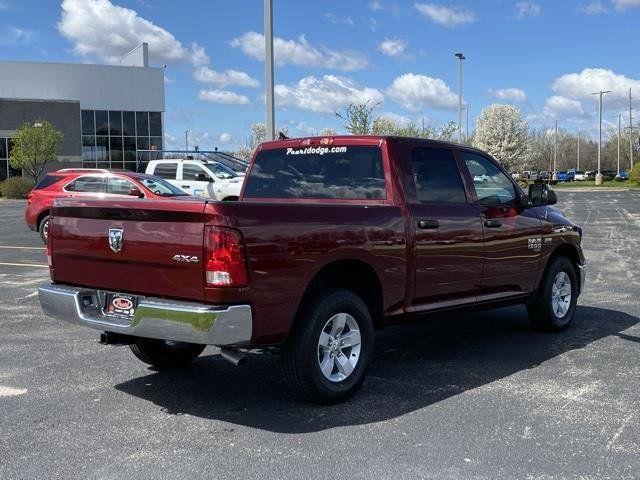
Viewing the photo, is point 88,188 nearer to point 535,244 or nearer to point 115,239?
point 535,244

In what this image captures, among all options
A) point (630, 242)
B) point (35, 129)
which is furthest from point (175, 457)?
point (35, 129)

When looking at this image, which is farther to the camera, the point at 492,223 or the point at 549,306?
the point at 549,306

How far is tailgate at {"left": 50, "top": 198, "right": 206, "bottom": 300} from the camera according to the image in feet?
14.1

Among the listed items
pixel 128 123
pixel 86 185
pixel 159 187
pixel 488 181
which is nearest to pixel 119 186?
pixel 159 187

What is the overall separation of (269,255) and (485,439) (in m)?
1.74

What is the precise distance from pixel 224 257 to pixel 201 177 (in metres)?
17.1

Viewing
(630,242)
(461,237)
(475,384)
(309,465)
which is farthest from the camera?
(630,242)

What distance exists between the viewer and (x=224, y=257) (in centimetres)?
420

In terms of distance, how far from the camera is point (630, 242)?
15625 mm

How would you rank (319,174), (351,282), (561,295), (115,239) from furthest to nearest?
(561,295)
(319,174)
(351,282)
(115,239)

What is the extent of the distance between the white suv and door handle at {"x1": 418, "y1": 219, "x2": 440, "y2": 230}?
1479 cm

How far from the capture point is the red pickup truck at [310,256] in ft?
14.1

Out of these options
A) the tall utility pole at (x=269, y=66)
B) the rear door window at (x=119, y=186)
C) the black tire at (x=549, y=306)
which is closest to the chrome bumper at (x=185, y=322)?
the black tire at (x=549, y=306)

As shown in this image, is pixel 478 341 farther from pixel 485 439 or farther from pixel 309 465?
pixel 309 465
